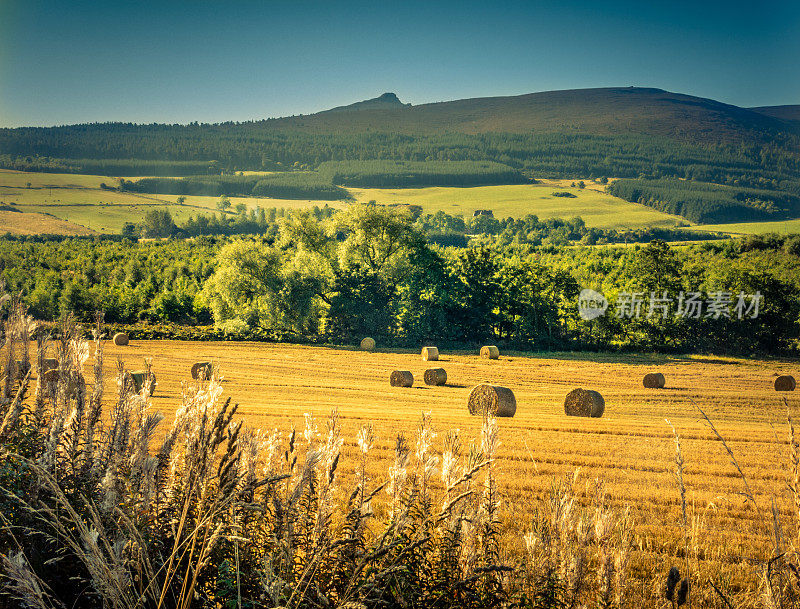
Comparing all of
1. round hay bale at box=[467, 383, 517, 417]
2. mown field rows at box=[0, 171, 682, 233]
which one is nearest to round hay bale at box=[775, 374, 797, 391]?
round hay bale at box=[467, 383, 517, 417]

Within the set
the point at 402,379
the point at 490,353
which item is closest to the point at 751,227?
the point at 490,353

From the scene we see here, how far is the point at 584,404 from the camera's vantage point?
26797 mm

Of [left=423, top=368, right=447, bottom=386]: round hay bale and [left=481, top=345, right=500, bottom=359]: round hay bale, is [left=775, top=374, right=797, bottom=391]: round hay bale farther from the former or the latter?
[left=423, top=368, right=447, bottom=386]: round hay bale

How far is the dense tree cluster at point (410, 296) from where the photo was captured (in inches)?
2219

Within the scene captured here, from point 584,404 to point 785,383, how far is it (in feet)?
60.2

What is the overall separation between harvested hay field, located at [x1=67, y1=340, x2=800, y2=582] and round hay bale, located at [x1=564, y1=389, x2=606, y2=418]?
1149 mm

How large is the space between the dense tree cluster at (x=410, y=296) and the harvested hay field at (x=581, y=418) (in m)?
4.88

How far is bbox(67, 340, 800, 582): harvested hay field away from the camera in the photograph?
1155cm

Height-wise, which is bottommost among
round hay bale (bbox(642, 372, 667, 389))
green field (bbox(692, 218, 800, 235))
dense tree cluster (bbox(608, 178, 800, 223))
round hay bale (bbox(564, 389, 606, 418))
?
round hay bale (bbox(642, 372, 667, 389))

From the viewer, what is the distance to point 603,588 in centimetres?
410

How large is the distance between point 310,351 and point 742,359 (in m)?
36.9

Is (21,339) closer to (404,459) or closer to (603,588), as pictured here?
(404,459)

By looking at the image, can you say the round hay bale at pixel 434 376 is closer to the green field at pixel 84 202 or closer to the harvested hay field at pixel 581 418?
the harvested hay field at pixel 581 418

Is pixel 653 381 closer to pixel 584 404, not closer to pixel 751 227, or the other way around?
pixel 584 404
